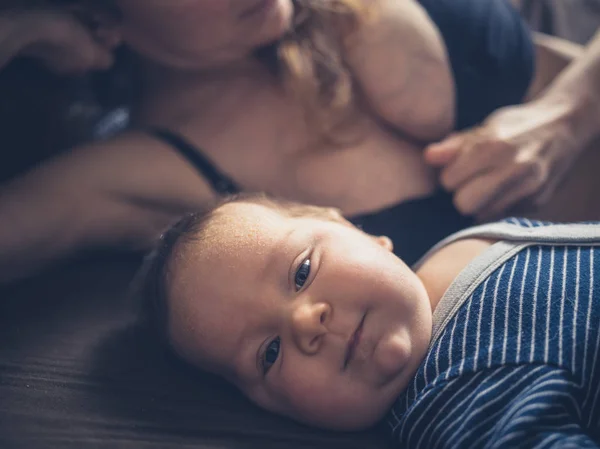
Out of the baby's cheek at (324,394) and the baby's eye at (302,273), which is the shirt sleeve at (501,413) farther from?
the baby's eye at (302,273)

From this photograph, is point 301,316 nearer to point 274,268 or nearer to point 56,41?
point 274,268

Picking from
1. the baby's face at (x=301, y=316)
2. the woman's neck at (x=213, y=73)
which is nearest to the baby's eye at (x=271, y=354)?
the baby's face at (x=301, y=316)

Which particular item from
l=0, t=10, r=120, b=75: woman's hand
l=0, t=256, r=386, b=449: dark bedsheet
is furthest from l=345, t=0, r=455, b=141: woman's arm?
l=0, t=256, r=386, b=449: dark bedsheet

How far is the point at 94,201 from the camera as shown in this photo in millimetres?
865

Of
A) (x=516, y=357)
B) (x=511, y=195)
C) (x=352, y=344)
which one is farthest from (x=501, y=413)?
(x=511, y=195)

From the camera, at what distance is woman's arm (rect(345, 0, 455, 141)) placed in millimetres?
881

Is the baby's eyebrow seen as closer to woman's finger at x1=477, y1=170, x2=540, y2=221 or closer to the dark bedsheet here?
the dark bedsheet

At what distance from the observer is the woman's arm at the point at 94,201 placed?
2.69 feet

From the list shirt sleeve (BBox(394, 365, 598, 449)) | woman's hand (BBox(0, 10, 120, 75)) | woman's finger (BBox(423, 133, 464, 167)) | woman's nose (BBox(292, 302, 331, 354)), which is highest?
woman's hand (BBox(0, 10, 120, 75))

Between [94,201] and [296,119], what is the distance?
0.34 meters

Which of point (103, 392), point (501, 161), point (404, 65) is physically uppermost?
point (404, 65)

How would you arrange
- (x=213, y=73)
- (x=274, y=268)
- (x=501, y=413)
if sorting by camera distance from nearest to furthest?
(x=501, y=413) → (x=274, y=268) → (x=213, y=73)

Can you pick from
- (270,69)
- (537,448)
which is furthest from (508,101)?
(537,448)

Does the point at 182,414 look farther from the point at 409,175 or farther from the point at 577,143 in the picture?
the point at 577,143
